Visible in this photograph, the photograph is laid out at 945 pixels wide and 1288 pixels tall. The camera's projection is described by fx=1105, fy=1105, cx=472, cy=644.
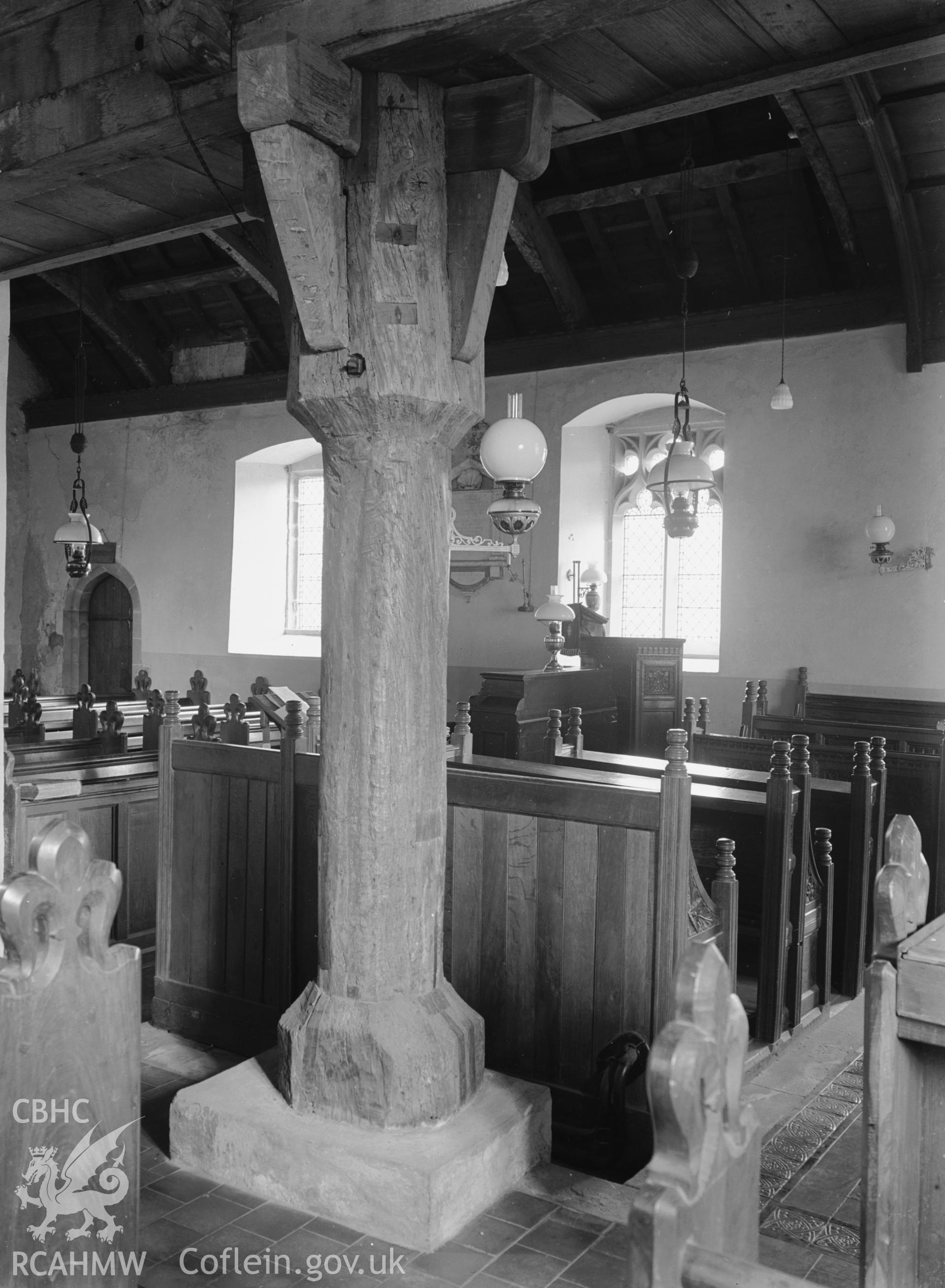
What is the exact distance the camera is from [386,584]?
7.70 feet

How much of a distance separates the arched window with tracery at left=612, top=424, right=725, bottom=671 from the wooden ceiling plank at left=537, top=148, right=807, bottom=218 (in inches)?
84.4

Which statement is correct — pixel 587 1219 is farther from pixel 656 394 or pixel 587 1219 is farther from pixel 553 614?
pixel 656 394

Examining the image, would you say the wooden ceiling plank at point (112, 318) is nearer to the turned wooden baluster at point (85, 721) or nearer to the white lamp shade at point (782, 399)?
the turned wooden baluster at point (85, 721)

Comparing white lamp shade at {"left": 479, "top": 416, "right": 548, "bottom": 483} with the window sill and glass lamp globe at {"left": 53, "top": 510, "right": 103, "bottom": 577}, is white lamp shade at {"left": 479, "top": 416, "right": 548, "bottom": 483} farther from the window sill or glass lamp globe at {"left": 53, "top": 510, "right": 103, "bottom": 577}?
glass lamp globe at {"left": 53, "top": 510, "right": 103, "bottom": 577}

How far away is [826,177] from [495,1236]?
656 centimetres

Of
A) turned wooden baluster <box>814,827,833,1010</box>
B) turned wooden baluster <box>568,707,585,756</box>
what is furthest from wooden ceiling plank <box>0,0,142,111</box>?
→ turned wooden baluster <box>814,827,833,1010</box>

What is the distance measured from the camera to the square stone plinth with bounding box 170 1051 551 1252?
219cm

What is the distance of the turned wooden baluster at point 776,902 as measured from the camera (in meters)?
3.57

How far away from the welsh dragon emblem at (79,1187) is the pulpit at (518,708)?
4913mm

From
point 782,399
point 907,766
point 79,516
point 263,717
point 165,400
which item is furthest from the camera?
point 165,400

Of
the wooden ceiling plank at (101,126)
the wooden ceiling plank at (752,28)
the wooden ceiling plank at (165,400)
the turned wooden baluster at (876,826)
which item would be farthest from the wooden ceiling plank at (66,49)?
the wooden ceiling plank at (165,400)

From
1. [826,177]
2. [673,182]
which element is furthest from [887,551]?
[673,182]

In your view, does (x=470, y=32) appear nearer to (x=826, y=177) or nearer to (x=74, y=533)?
(x=826, y=177)

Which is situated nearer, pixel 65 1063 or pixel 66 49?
pixel 65 1063
